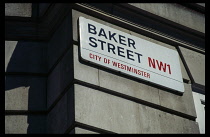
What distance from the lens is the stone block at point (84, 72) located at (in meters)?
8.09

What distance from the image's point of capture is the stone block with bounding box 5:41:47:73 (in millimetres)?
8992

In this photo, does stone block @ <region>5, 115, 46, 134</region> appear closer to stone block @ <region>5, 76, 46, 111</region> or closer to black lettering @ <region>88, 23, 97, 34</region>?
stone block @ <region>5, 76, 46, 111</region>

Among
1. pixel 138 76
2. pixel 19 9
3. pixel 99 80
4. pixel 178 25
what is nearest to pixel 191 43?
pixel 178 25

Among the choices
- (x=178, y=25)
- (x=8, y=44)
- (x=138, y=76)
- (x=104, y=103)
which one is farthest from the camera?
(x=178, y=25)

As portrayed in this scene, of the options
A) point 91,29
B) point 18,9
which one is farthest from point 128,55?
point 18,9

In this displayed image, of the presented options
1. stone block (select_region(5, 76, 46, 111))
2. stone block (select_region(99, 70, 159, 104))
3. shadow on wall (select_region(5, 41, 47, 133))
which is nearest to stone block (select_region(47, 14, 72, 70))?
shadow on wall (select_region(5, 41, 47, 133))

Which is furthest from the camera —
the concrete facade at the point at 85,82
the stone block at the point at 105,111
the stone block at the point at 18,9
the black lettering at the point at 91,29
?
the stone block at the point at 18,9

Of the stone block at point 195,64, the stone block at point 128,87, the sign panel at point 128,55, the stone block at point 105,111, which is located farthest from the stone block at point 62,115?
the stone block at point 195,64

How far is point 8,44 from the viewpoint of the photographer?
30.4 ft

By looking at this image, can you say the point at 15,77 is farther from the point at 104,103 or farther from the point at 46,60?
the point at 104,103

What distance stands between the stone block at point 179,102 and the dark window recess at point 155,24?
132 centimetres

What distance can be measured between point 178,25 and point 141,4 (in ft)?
3.09

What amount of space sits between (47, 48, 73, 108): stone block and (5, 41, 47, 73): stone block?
1.25 ft

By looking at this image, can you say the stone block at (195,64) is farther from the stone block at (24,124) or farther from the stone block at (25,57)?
the stone block at (24,124)
